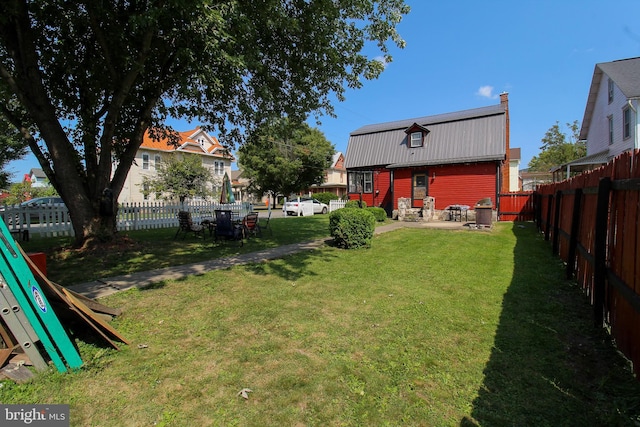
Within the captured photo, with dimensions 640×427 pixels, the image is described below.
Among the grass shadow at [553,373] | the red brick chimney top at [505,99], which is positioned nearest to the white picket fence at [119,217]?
the grass shadow at [553,373]

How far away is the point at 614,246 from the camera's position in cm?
340

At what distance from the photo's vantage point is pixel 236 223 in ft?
32.9

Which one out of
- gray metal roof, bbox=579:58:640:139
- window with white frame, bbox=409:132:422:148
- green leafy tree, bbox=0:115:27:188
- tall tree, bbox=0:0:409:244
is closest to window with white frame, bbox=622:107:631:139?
gray metal roof, bbox=579:58:640:139

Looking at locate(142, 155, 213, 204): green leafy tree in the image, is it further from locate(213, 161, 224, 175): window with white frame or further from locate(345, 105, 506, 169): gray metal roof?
locate(345, 105, 506, 169): gray metal roof

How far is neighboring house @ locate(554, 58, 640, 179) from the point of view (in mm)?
17516

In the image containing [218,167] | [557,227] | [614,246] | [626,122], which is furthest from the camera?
[218,167]

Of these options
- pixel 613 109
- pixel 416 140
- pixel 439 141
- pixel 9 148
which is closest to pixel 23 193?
pixel 9 148

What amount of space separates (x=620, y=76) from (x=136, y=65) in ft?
82.8

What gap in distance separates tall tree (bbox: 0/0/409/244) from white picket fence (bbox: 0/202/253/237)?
2508 millimetres

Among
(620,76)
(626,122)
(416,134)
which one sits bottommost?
(416,134)

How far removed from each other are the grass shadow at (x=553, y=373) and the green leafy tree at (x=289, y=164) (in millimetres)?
32258

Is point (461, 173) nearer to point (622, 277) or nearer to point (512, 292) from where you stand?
point (512, 292)

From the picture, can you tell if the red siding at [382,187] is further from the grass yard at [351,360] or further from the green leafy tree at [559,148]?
the green leafy tree at [559,148]

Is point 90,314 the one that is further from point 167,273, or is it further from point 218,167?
point 218,167
